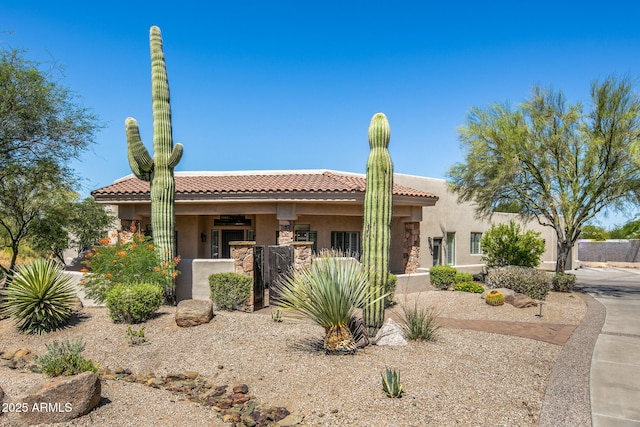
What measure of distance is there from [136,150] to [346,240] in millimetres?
10116

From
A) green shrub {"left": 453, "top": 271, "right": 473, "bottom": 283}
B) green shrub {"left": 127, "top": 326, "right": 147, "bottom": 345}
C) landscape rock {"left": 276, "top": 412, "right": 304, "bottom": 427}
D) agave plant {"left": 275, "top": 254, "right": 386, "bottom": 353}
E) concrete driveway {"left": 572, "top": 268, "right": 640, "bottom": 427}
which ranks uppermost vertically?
agave plant {"left": 275, "top": 254, "right": 386, "bottom": 353}

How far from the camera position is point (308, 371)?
7.04m

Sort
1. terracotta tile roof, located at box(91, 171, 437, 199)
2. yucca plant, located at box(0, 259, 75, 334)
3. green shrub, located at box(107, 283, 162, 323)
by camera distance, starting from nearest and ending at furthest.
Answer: yucca plant, located at box(0, 259, 75, 334)
green shrub, located at box(107, 283, 162, 323)
terracotta tile roof, located at box(91, 171, 437, 199)

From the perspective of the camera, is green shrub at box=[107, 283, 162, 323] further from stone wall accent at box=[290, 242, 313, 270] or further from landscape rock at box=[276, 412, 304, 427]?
landscape rock at box=[276, 412, 304, 427]

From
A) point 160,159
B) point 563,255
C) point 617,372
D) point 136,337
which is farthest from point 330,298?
point 563,255

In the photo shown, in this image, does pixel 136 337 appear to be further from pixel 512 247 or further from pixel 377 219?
pixel 512 247

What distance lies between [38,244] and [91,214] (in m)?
2.65

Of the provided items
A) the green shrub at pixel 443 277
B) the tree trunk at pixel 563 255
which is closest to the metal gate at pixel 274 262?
the green shrub at pixel 443 277

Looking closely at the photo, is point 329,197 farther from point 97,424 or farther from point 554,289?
point 97,424

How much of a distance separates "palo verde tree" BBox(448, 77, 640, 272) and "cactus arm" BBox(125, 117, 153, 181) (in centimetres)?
1295

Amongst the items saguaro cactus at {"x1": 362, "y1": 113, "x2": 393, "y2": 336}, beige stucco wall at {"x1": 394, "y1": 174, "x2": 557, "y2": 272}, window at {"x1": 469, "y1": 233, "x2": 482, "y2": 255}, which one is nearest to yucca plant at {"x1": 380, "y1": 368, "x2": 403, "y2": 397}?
saguaro cactus at {"x1": 362, "y1": 113, "x2": 393, "y2": 336}

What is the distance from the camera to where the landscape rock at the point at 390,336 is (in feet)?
27.6

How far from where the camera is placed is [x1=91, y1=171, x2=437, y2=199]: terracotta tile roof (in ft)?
54.5

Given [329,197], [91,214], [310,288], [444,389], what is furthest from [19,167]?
[444,389]
